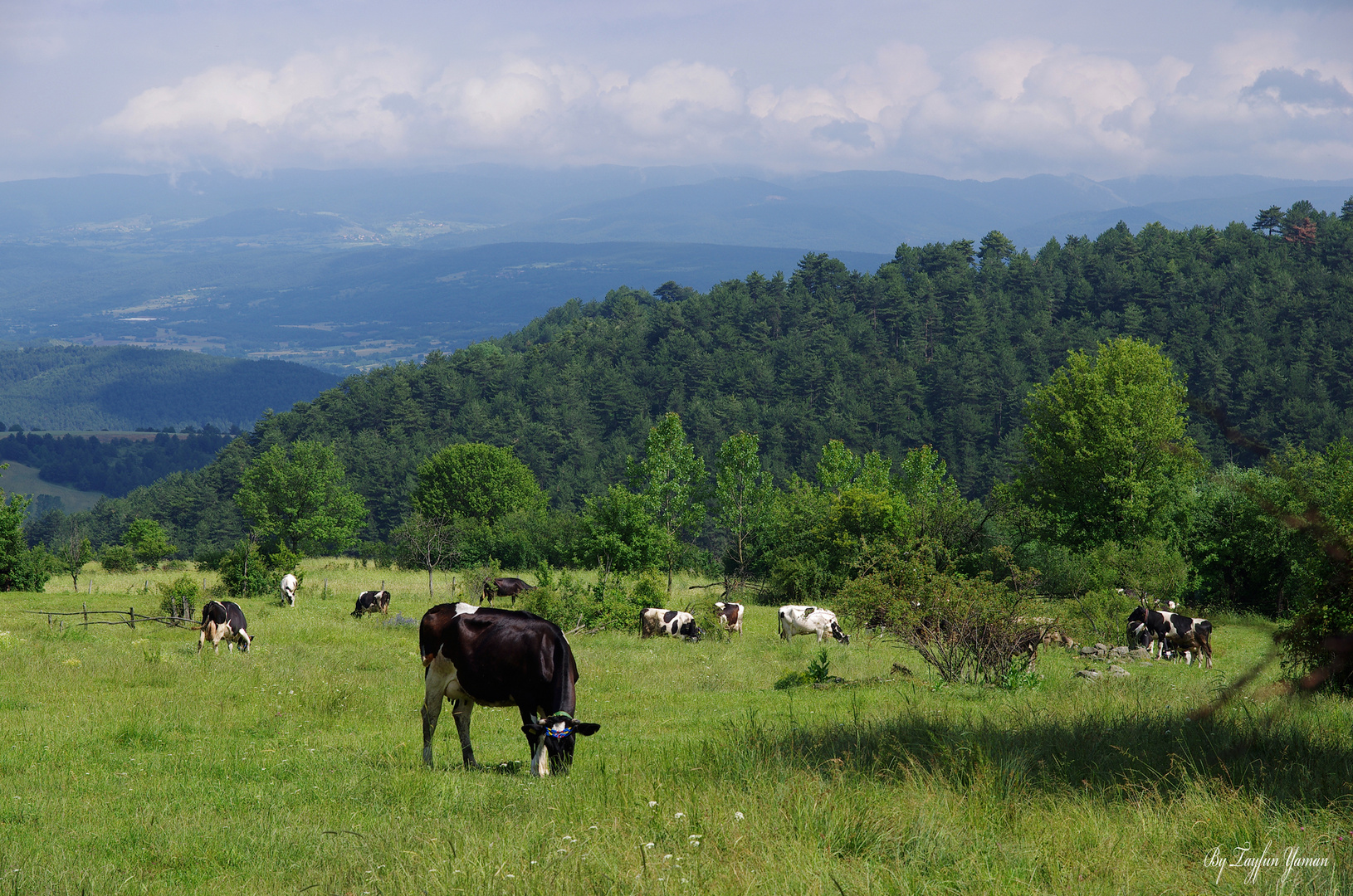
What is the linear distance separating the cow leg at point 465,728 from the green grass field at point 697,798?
0.93 ft

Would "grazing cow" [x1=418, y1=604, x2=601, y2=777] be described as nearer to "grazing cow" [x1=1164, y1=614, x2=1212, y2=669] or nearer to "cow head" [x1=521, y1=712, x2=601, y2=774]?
"cow head" [x1=521, y1=712, x2=601, y2=774]

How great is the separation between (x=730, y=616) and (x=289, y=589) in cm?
1638

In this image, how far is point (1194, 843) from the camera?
5.80 metres

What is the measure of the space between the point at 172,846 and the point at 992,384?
116 metres

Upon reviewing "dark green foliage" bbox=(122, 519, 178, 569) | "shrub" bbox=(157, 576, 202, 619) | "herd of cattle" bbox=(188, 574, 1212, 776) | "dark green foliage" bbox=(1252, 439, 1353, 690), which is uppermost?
"dark green foliage" bbox=(1252, 439, 1353, 690)

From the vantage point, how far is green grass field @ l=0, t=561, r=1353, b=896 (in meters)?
5.41

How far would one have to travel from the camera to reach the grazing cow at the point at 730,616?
96.0 feet

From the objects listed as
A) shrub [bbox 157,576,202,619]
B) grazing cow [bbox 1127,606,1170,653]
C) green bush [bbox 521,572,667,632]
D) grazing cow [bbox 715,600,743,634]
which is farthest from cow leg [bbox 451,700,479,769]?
grazing cow [bbox 1127,606,1170,653]

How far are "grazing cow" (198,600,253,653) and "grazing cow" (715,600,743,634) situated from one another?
1393cm

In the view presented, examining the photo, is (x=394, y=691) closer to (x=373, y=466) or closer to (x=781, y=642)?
(x=781, y=642)

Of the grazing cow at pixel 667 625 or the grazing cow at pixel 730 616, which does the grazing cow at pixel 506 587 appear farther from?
the grazing cow at pixel 730 616

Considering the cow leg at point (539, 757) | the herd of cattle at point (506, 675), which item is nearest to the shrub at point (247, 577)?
the herd of cattle at point (506, 675)

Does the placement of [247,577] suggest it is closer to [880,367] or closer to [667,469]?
[667,469]
